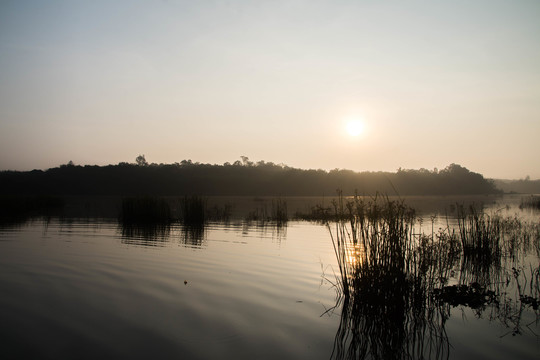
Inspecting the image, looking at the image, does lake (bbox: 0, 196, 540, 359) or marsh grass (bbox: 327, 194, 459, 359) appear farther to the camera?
marsh grass (bbox: 327, 194, 459, 359)

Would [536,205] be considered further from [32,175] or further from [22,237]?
[32,175]

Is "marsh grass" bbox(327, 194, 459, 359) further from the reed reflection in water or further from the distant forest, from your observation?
the distant forest

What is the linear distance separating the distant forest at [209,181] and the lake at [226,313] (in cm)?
5338

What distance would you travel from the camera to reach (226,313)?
19.7 feet

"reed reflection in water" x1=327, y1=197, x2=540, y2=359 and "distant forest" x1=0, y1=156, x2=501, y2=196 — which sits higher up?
"distant forest" x1=0, y1=156, x2=501, y2=196

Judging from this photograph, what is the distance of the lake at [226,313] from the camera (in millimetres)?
4770

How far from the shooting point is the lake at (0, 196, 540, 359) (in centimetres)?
477

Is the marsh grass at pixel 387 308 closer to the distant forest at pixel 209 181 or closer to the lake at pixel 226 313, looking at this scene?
the lake at pixel 226 313

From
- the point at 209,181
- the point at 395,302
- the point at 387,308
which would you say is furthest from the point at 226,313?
the point at 209,181

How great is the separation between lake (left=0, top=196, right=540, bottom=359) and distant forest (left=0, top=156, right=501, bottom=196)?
53.4m

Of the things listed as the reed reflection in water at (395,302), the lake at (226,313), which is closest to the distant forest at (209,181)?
the lake at (226,313)

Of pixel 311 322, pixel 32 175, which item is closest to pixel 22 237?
pixel 311 322

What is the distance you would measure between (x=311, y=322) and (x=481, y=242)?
8.47 meters

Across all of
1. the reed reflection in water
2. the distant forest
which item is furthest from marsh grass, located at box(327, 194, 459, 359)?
the distant forest
